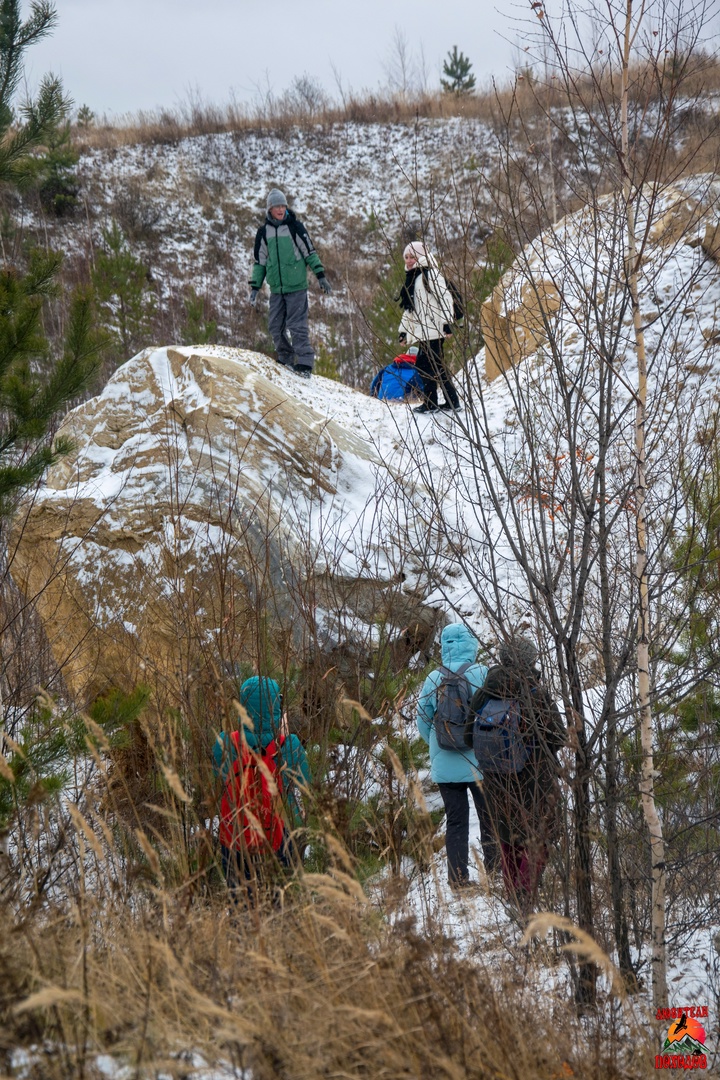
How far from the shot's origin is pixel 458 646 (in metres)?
4.00

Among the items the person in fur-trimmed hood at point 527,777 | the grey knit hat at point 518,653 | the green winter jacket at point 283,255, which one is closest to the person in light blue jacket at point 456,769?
the person in fur-trimmed hood at point 527,777

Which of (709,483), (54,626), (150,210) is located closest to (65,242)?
(150,210)

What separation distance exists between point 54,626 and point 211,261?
1611 centimetres

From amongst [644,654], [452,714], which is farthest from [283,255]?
[644,654]

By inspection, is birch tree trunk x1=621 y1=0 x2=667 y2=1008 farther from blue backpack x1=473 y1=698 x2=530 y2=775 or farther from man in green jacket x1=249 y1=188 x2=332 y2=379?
man in green jacket x1=249 y1=188 x2=332 y2=379

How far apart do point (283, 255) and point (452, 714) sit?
5.45 m

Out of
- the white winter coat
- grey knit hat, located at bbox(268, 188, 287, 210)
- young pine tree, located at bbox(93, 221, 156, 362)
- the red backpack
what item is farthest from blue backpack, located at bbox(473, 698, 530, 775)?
young pine tree, located at bbox(93, 221, 156, 362)

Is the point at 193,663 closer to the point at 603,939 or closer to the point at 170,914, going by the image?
the point at 170,914

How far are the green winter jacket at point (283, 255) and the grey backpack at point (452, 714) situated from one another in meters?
5.13

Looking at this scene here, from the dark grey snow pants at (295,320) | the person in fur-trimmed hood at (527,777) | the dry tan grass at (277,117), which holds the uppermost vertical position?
the dry tan grass at (277,117)

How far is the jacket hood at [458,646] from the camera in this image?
399 cm

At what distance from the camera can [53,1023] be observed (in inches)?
74.7

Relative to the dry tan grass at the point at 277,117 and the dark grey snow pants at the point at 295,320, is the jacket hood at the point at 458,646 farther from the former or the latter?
the dry tan grass at the point at 277,117

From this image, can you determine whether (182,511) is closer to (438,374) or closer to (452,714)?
(452,714)
